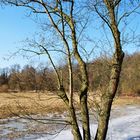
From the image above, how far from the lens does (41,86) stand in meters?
5.69

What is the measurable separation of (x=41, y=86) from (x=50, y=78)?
21 centimetres

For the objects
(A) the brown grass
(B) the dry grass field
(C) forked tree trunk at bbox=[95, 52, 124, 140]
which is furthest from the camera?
(B) the dry grass field

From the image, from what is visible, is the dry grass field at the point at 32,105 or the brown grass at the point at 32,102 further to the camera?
the dry grass field at the point at 32,105

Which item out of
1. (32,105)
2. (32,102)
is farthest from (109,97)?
(32,105)

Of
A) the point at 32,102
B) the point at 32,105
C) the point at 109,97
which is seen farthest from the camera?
the point at 32,105

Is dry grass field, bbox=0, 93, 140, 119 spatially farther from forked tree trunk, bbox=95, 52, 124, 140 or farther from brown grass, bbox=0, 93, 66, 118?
forked tree trunk, bbox=95, 52, 124, 140

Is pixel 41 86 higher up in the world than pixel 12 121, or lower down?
higher up

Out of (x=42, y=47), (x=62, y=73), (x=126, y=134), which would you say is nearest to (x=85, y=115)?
(x=62, y=73)

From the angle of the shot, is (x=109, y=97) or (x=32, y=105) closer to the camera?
(x=109, y=97)

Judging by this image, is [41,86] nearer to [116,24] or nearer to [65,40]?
[65,40]

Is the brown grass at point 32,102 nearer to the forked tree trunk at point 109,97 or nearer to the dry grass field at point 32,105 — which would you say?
the dry grass field at point 32,105

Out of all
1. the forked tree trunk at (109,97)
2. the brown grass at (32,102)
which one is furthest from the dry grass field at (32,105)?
the forked tree trunk at (109,97)

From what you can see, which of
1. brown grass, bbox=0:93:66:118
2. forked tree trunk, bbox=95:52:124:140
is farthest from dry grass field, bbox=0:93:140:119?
forked tree trunk, bbox=95:52:124:140

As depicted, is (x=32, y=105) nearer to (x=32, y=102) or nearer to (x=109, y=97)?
(x=32, y=102)
